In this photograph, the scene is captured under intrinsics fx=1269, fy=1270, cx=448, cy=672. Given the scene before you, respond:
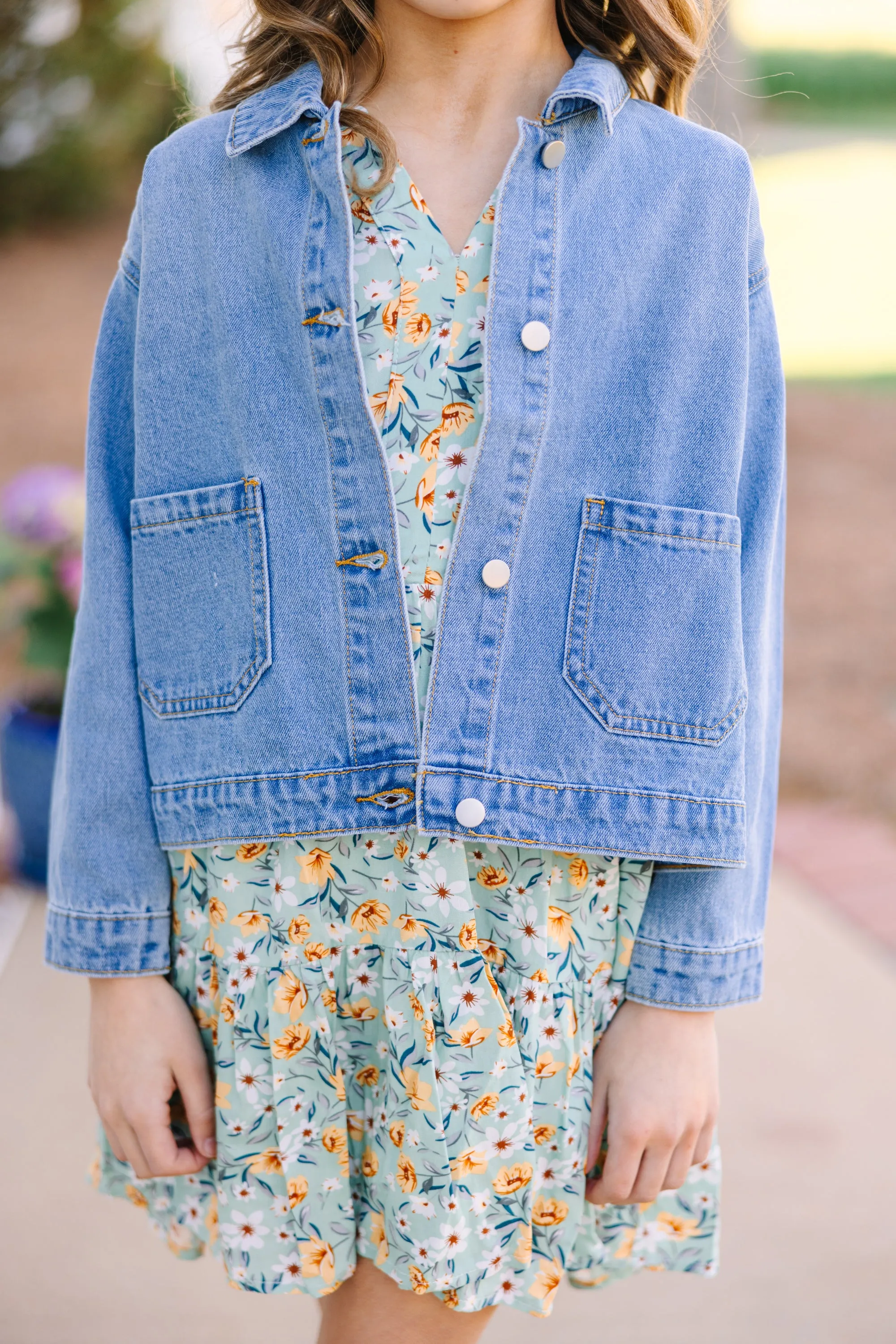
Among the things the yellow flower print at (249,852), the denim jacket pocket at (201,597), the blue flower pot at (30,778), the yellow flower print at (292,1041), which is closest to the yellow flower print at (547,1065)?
the yellow flower print at (292,1041)

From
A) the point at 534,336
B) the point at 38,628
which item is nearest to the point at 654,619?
the point at 534,336

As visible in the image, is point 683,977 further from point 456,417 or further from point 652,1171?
point 456,417

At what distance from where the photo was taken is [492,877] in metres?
1.12

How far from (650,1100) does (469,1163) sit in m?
0.17

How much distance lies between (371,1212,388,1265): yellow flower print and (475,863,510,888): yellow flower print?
319 millimetres

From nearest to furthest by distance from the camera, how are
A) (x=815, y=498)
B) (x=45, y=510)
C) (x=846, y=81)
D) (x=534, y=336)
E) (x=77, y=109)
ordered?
(x=534, y=336), (x=45, y=510), (x=815, y=498), (x=77, y=109), (x=846, y=81)

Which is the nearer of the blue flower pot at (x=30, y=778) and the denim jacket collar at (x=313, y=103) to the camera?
the denim jacket collar at (x=313, y=103)

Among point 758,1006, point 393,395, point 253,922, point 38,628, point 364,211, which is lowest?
point 758,1006

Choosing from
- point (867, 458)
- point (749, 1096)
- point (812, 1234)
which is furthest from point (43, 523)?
point (867, 458)

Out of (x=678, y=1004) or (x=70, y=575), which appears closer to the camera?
(x=678, y=1004)

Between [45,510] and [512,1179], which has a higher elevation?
[45,510]

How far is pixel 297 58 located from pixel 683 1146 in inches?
42.7

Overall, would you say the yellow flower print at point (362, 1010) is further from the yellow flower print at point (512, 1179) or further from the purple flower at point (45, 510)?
the purple flower at point (45, 510)

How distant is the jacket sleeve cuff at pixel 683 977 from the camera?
1.14 metres
